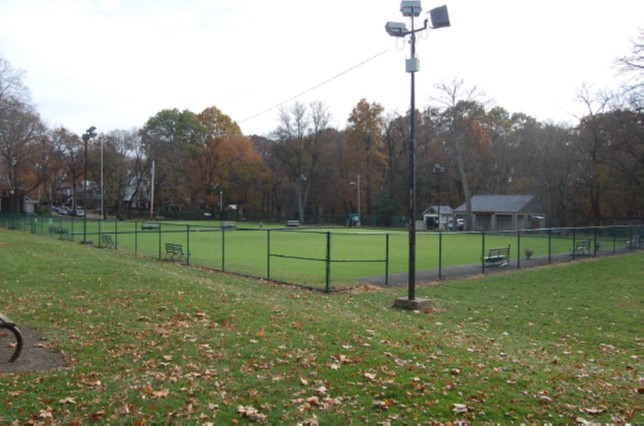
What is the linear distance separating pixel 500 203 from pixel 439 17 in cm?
5878

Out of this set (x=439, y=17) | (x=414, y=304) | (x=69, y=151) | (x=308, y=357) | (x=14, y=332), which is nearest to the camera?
(x=14, y=332)

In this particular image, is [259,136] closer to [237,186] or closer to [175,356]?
[237,186]

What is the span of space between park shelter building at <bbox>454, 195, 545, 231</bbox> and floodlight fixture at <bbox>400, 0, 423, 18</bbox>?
5292cm

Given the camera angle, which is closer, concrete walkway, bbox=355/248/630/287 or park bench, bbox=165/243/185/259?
concrete walkway, bbox=355/248/630/287

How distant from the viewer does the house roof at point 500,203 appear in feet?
210

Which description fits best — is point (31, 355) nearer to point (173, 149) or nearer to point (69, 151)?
point (173, 149)

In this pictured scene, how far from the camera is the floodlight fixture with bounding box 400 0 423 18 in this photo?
A: 11578 millimetres

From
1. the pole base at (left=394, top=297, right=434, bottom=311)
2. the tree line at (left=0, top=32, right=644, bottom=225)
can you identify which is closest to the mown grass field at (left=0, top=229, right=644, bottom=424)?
the pole base at (left=394, top=297, right=434, bottom=311)

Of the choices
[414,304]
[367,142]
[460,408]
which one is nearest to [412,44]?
[414,304]

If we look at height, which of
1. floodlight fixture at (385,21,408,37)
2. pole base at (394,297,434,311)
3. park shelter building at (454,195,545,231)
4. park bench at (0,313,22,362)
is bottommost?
pole base at (394,297,434,311)

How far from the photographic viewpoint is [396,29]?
11812 mm

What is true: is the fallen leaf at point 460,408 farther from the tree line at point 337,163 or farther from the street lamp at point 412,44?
the tree line at point 337,163

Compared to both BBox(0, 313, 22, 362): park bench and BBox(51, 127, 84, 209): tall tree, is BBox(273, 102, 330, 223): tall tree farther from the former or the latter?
BBox(0, 313, 22, 362): park bench

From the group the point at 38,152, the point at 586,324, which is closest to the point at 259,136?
the point at 38,152
